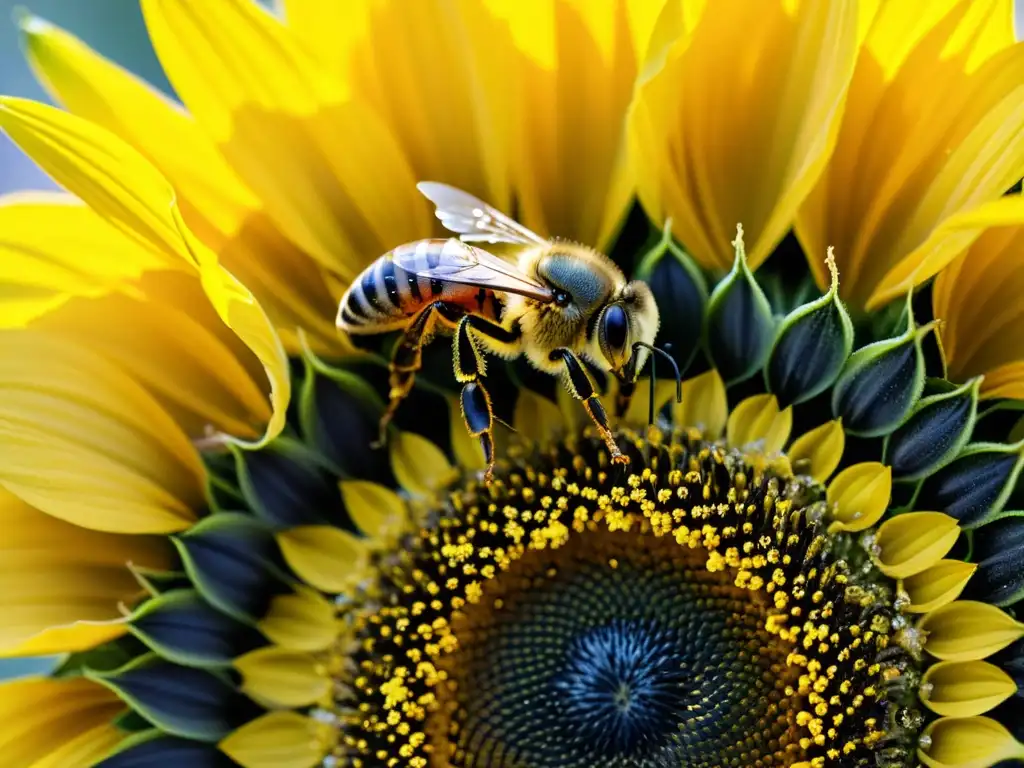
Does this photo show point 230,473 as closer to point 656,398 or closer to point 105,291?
point 105,291

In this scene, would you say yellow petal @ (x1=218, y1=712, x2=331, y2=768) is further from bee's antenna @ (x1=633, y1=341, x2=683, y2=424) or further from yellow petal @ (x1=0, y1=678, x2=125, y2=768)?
bee's antenna @ (x1=633, y1=341, x2=683, y2=424)

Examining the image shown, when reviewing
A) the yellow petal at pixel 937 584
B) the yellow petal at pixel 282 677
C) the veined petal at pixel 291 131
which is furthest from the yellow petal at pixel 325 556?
the yellow petal at pixel 937 584

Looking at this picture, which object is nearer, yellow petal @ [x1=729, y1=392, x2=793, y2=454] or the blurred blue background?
yellow petal @ [x1=729, y1=392, x2=793, y2=454]

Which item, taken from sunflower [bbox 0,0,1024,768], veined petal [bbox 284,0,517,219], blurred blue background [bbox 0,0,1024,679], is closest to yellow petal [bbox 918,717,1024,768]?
sunflower [bbox 0,0,1024,768]

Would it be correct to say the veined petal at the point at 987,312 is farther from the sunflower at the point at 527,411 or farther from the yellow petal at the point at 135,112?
the yellow petal at the point at 135,112

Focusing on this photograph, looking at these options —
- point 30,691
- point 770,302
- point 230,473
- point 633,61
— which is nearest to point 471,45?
point 633,61
